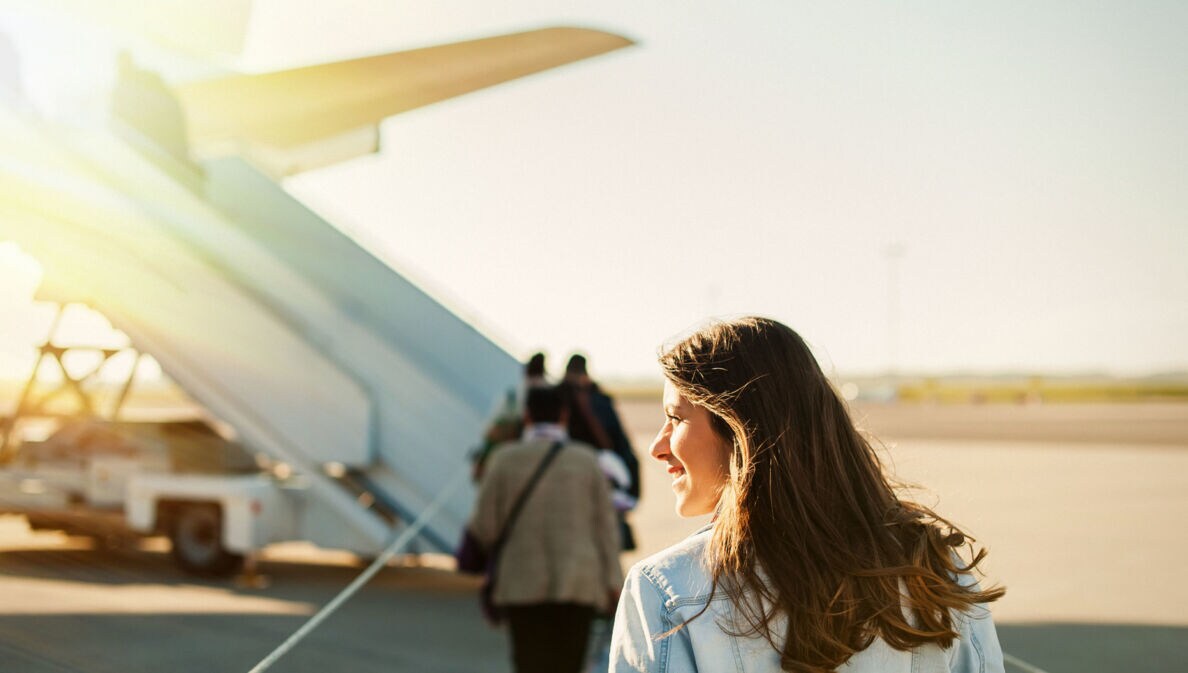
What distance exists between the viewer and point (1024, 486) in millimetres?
16375

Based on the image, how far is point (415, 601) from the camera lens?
7.91 meters

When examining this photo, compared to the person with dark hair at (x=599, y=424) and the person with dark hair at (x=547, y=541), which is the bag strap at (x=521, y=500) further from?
the person with dark hair at (x=599, y=424)

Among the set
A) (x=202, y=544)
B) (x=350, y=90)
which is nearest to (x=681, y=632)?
(x=202, y=544)

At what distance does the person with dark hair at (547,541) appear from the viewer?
4395 mm

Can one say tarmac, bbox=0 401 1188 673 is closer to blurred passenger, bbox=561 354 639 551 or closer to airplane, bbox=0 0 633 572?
airplane, bbox=0 0 633 572

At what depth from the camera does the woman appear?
1.52 m

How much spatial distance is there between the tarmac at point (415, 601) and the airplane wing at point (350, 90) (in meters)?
3.96

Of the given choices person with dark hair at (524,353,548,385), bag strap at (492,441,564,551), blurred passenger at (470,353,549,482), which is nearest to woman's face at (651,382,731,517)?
bag strap at (492,441,564,551)

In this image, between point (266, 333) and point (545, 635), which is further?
point (266, 333)

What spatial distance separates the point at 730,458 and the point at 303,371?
7.03m

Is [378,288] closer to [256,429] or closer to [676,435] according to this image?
[256,429]

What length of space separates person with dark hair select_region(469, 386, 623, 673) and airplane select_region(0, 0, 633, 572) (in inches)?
144

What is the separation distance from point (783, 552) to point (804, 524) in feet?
0.20

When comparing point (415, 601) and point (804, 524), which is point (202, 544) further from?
point (804, 524)
